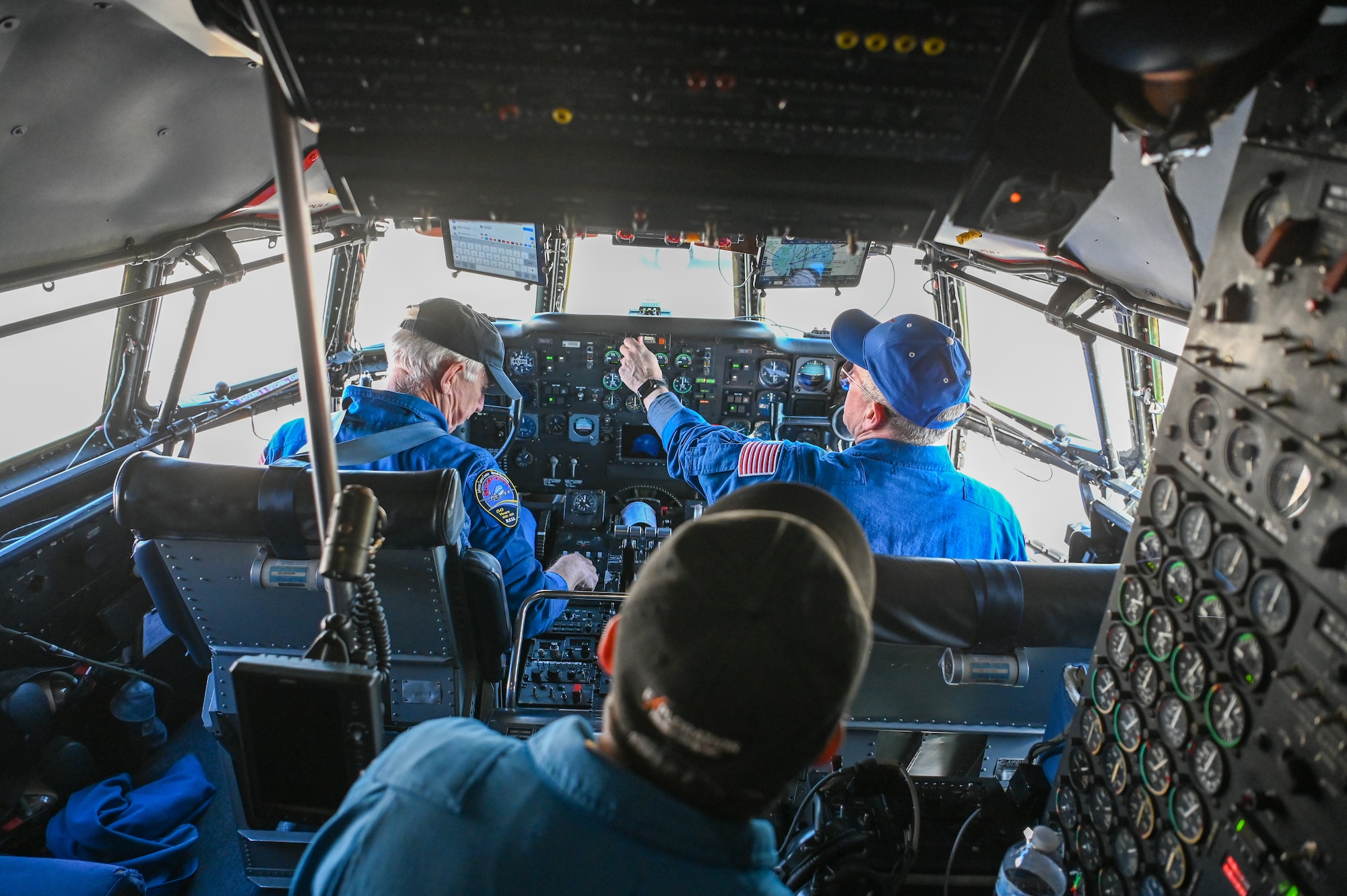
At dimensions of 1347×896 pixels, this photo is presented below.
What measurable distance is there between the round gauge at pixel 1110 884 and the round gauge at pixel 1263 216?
3.04ft

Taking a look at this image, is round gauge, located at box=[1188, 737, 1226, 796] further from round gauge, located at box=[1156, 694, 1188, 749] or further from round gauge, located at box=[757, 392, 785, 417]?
round gauge, located at box=[757, 392, 785, 417]

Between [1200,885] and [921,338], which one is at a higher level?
[921,338]

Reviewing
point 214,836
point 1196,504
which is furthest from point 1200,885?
point 214,836

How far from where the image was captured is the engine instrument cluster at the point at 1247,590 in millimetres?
740

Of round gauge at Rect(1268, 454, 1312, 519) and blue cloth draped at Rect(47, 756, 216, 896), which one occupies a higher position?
round gauge at Rect(1268, 454, 1312, 519)

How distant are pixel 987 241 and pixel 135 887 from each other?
9.97 ft

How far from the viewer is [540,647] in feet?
8.71

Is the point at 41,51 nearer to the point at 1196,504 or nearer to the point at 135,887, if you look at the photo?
the point at 135,887

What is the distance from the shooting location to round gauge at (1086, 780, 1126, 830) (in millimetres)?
1104

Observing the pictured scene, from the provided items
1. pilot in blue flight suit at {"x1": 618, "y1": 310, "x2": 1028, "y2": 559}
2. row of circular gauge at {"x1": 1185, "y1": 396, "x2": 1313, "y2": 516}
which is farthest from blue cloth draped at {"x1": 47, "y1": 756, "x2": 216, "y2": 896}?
row of circular gauge at {"x1": 1185, "y1": 396, "x2": 1313, "y2": 516}

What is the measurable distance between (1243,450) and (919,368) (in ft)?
4.10

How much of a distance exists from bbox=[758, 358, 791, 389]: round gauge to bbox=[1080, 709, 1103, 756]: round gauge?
266 cm

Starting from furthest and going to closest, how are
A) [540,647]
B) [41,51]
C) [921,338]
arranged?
[540,647] < [921,338] < [41,51]

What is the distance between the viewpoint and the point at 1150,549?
3.43 feet
